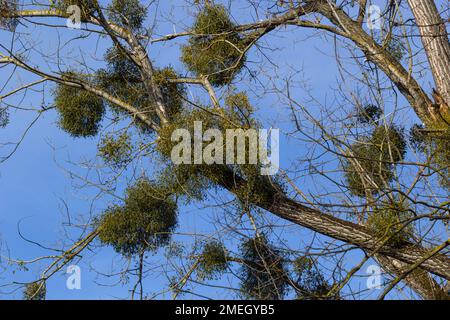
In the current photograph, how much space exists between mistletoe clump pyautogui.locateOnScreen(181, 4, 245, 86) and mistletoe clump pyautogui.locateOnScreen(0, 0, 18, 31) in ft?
7.06

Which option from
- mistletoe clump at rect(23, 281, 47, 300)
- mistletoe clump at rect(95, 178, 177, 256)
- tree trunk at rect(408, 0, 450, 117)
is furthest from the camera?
mistletoe clump at rect(23, 281, 47, 300)

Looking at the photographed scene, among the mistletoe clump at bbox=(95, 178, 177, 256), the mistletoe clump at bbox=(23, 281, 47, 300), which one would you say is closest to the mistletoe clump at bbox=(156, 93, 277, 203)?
the mistletoe clump at bbox=(95, 178, 177, 256)

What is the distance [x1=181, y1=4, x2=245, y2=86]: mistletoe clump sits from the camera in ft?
29.1

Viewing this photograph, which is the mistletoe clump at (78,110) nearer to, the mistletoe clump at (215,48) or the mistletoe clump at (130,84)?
the mistletoe clump at (130,84)

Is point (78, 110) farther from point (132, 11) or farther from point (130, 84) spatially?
point (132, 11)

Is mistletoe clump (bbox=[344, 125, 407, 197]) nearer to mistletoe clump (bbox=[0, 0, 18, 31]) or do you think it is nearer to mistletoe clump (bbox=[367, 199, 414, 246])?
mistletoe clump (bbox=[367, 199, 414, 246])

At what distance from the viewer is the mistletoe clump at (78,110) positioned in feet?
30.1

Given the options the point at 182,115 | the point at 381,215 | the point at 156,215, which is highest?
the point at 182,115

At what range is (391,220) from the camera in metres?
5.78

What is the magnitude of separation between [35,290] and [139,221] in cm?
157
